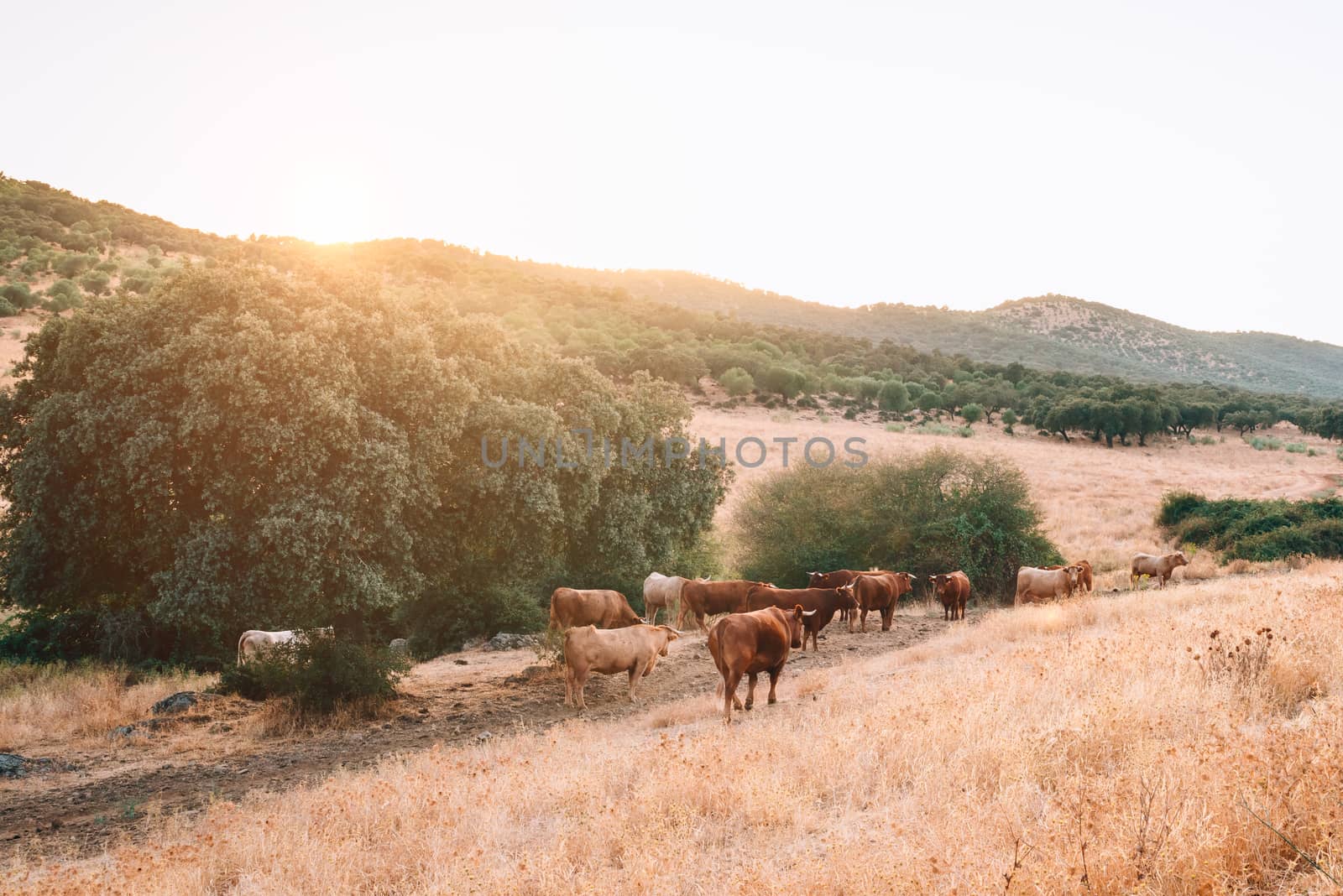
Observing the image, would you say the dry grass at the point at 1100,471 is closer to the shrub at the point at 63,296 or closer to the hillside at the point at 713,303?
the hillside at the point at 713,303

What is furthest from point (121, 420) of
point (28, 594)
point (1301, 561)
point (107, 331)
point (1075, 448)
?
point (1075, 448)

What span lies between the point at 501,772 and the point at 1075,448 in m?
63.2

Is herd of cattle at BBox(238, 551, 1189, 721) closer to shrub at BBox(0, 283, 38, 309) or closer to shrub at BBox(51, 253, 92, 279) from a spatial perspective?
shrub at BBox(0, 283, 38, 309)

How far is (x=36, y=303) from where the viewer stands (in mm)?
46156

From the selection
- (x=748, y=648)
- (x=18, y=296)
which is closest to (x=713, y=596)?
(x=748, y=648)

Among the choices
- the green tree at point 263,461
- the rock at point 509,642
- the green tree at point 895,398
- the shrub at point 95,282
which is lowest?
the rock at point 509,642

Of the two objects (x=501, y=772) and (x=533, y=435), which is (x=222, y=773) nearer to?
(x=501, y=772)

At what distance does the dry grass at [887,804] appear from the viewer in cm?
479

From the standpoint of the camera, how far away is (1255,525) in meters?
30.4

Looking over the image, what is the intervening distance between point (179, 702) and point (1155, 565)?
2614 cm

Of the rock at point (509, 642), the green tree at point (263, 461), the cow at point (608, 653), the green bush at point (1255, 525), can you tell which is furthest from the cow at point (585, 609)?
the green bush at point (1255, 525)

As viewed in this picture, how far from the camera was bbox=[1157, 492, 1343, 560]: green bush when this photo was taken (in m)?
Answer: 28.2

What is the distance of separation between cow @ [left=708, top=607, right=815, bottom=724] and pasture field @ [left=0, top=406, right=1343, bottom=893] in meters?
0.62

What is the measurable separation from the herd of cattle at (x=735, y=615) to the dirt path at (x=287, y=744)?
700 millimetres
